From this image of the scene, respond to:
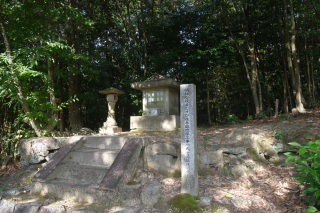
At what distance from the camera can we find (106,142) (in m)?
5.09

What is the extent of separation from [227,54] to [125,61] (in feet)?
19.6

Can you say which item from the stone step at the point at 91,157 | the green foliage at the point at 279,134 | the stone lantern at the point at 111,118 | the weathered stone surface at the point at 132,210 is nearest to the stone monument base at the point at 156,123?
the stone lantern at the point at 111,118

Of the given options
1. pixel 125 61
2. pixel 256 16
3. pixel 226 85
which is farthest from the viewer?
pixel 226 85

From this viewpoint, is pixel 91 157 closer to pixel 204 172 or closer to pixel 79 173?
pixel 79 173

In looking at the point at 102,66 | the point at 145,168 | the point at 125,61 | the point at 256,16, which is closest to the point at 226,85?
the point at 256,16

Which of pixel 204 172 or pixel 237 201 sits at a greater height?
pixel 204 172

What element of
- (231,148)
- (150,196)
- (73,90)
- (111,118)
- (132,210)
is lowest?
(132,210)

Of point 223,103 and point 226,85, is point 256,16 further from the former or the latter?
point 223,103

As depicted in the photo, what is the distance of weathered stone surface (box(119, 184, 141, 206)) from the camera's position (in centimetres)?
331

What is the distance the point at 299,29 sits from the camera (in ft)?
34.2

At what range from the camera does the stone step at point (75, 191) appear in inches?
131

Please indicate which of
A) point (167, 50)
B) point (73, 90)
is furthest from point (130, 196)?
point (167, 50)

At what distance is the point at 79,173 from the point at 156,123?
3842 mm

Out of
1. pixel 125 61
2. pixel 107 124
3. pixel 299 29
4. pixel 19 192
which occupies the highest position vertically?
pixel 299 29
